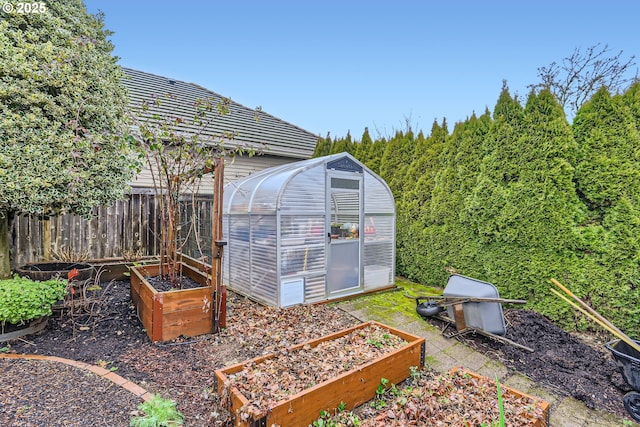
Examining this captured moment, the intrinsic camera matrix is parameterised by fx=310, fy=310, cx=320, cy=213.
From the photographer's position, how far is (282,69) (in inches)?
352

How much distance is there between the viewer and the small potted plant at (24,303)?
289 cm

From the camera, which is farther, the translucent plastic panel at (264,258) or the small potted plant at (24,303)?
the translucent plastic panel at (264,258)


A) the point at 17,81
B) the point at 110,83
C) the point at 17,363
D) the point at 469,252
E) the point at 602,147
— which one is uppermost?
the point at 110,83

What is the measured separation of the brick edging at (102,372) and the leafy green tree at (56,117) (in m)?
1.42

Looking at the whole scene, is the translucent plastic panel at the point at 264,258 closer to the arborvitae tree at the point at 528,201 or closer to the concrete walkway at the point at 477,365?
the concrete walkway at the point at 477,365

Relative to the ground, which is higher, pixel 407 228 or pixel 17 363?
pixel 407 228

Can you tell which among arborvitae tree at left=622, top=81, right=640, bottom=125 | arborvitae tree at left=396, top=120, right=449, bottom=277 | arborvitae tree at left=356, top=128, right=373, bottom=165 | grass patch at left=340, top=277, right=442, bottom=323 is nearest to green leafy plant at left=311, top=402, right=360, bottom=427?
grass patch at left=340, top=277, right=442, bottom=323

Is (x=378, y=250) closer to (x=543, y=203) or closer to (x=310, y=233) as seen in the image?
(x=310, y=233)

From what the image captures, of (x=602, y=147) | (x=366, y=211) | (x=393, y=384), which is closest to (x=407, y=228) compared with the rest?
(x=366, y=211)

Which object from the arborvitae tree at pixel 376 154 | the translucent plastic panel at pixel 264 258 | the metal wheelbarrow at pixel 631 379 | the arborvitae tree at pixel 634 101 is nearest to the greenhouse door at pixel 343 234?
the translucent plastic panel at pixel 264 258

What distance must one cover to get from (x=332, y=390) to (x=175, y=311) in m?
2.02

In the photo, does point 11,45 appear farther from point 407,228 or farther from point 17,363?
point 407,228

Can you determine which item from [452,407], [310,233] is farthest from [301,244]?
[452,407]

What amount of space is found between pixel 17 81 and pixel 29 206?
1.22 metres
